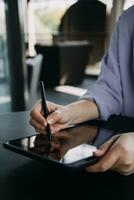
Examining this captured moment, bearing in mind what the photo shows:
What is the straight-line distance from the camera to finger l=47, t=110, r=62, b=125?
2.47ft

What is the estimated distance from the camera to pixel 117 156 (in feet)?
1.72

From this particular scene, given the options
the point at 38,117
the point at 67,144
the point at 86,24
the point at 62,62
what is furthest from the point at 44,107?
the point at 86,24

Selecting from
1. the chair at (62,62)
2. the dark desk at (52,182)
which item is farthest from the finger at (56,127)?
the chair at (62,62)

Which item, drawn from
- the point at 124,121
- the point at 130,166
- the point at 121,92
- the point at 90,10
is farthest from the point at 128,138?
the point at 90,10

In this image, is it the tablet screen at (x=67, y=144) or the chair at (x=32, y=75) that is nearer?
the tablet screen at (x=67, y=144)

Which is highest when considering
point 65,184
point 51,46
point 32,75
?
point 65,184

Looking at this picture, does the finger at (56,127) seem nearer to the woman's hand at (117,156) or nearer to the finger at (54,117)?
the finger at (54,117)

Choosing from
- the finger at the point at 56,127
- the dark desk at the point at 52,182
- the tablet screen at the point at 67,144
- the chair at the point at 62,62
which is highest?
the tablet screen at the point at 67,144

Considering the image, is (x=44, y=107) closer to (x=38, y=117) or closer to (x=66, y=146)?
(x=38, y=117)

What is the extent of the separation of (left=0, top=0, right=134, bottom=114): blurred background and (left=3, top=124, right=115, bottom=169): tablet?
2.13 metres

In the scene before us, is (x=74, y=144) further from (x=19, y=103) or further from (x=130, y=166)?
(x=19, y=103)

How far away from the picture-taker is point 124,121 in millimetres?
887

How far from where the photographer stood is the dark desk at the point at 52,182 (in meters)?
0.49

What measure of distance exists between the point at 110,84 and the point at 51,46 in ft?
13.0
